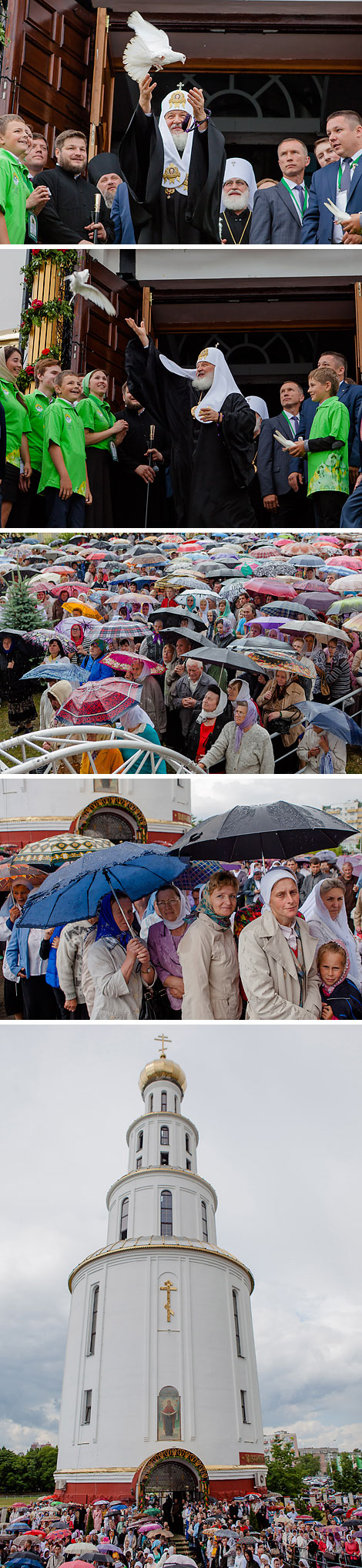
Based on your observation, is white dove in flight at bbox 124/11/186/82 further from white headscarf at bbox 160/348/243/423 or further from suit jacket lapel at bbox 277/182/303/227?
white headscarf at bbox 160/348/243/423

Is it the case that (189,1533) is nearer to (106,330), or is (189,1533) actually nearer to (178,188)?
(106,330)

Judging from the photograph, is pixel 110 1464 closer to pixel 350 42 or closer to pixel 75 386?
pixel 75 386

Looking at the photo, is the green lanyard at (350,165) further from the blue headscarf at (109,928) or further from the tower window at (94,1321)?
the tower window at (94,1321)

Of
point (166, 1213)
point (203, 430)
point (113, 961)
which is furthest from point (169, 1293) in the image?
point (203, 430)

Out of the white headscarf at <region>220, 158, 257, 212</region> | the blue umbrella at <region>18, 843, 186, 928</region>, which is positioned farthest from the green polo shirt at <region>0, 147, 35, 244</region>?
the blue umbrella at <region>18, 843, 186, 928</region>

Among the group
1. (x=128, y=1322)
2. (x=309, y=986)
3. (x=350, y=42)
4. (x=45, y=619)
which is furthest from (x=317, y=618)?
(x=350, y=42)

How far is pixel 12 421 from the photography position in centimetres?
1139

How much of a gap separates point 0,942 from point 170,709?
2.16 m

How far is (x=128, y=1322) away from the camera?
1002 centimetres

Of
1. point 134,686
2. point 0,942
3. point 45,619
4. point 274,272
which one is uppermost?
point 274,272

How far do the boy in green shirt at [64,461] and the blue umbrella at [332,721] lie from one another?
13.0 ft

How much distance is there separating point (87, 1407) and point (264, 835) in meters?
5.08

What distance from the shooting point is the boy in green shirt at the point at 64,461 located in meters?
11.5

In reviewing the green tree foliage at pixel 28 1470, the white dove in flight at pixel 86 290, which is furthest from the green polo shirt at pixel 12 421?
the green tree foliage at pixel 28 1470
